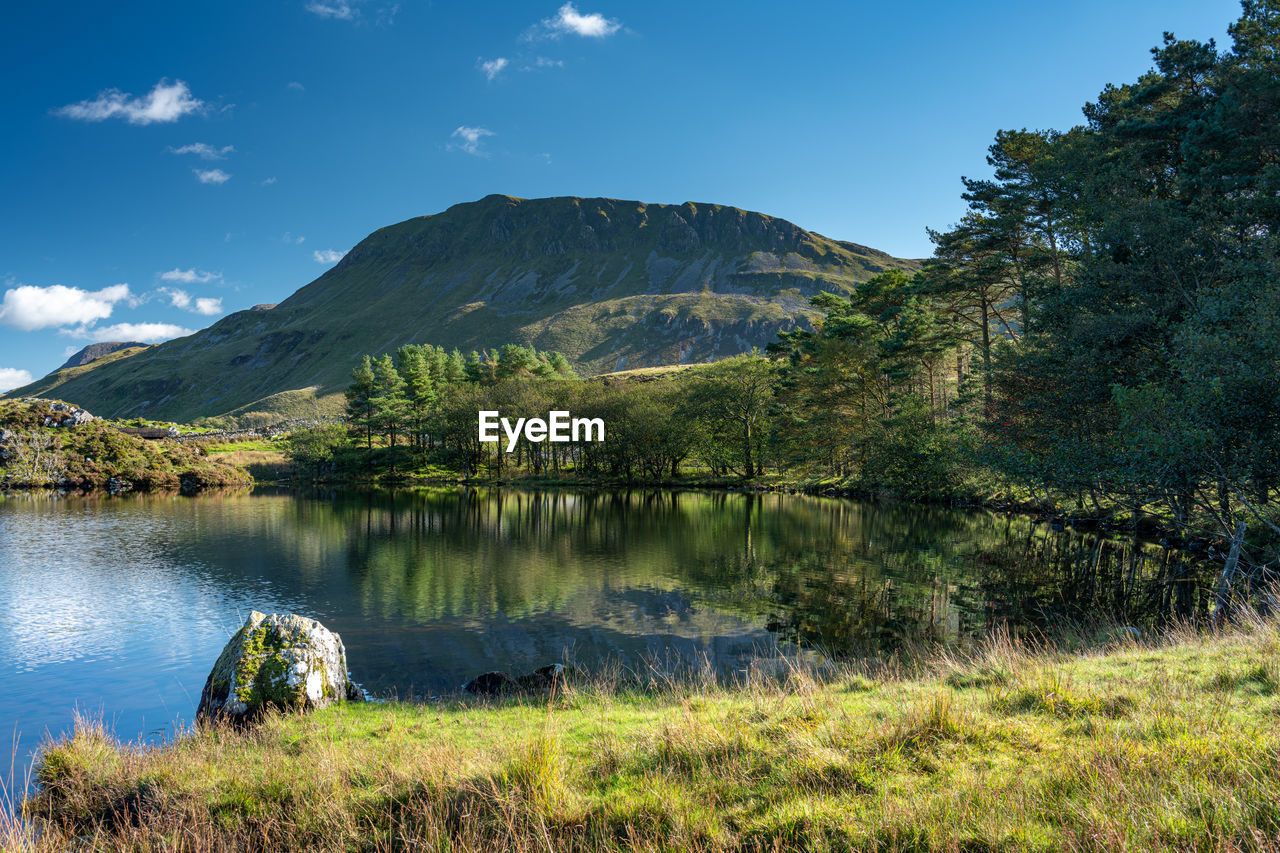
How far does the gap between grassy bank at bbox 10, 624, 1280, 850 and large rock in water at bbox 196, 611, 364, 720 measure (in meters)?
1.53

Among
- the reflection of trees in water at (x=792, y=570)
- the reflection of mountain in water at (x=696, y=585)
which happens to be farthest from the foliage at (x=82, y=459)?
the reflection of mountain in water at (x=696, y=585)

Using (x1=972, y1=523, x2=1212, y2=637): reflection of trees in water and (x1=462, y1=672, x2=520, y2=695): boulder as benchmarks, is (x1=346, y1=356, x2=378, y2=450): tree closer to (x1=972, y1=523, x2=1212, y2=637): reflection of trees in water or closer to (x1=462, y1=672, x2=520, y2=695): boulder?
(x1=972, y1=523, x2=1212, y2=637): reflection of trees in water

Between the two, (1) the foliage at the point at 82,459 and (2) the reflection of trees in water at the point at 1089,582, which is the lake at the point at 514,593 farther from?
(1) the foliage at the point at 82,459

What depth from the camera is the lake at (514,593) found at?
14.9 meters

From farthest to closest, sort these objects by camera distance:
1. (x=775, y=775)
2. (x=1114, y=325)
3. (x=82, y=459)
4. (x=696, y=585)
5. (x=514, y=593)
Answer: (x=82, y=459)
(x=696, y=585)
(x=514, y=593)
(x=1114, y=325)
(x=775, y=775)

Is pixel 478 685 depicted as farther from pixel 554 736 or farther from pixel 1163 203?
pixel 1163 203

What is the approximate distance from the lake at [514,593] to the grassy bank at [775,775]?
191 inches

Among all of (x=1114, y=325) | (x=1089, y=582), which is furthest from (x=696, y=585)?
(x=1114, y=325)

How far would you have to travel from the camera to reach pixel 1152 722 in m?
6.31

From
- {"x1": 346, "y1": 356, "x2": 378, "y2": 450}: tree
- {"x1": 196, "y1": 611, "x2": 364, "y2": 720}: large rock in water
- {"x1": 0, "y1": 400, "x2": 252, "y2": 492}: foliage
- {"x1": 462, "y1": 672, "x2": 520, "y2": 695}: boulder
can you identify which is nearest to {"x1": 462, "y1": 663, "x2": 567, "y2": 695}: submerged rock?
{"x1": 462, "y1": 672, "x2": 520, "y2": 695}: boulder

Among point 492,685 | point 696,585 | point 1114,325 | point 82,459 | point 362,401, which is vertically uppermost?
point 362,401

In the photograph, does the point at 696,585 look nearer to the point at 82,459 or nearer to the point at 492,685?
the point at 492,685

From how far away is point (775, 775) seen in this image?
20.0 ft

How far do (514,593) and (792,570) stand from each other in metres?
11.0
